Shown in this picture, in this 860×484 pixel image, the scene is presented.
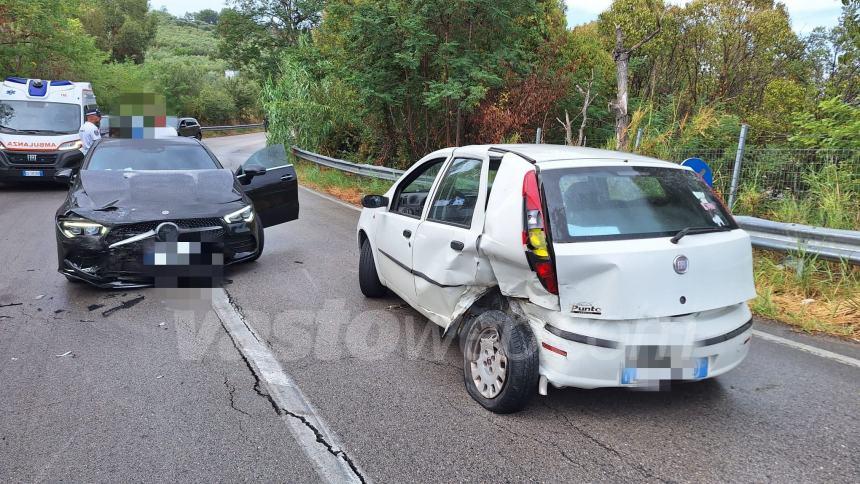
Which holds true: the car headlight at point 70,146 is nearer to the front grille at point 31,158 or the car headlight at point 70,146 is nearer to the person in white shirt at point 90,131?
the front grille at point 31,158

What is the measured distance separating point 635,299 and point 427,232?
5.63 feet

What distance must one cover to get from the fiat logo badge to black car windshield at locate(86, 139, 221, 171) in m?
5.91

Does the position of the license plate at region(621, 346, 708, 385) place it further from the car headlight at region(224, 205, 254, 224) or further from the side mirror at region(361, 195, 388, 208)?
the car headlight at region(224, 205, 254, 224)

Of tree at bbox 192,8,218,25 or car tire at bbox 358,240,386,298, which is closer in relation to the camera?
car tire at bbox 358,240,386,298

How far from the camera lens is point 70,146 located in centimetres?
1388

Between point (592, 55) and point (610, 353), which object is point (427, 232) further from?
point (592, 55)

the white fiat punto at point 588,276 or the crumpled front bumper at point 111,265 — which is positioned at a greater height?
the white fiat punto at point 588,276

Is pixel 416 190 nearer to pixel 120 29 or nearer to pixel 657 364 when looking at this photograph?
pixel 657 364

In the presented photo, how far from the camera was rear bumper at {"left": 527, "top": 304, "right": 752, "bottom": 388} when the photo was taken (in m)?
3.27

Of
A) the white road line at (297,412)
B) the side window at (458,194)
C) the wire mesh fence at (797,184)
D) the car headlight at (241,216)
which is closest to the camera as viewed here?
the white road line at (297,412)

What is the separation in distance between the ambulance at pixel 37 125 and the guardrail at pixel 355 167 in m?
5.74

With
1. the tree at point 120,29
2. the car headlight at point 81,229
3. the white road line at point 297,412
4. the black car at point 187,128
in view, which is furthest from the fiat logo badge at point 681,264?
the tree at point 120,29

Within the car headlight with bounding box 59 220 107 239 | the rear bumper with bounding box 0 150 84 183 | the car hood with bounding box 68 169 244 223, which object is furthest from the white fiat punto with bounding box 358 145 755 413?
the rear bumper with bounding box 0 150 84 183

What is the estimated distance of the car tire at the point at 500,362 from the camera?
3426mm
